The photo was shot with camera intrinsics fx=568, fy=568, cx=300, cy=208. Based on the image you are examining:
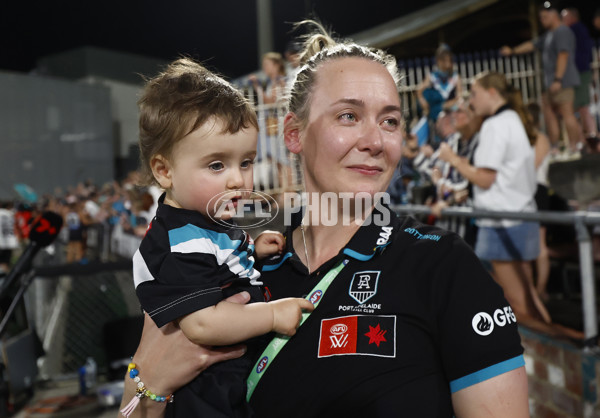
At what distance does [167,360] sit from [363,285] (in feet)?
1.84

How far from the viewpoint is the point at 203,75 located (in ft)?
5.20

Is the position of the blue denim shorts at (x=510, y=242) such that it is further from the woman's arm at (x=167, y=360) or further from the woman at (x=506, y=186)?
the woman's arm at (x=167, y=360)

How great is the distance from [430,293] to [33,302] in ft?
13.9

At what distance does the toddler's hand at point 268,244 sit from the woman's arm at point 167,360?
217 millimetres

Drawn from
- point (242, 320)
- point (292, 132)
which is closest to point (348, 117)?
point (292, 132)

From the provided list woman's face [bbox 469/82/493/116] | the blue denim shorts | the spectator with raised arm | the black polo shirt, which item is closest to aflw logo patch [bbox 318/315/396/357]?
the black polo shirt

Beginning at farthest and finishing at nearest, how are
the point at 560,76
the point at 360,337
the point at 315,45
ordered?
the point at 560,76 < the point at 315,45 < the point at 360,337

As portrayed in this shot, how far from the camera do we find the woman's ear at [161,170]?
149cm

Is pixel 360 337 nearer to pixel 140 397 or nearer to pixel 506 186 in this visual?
pixel 140 397

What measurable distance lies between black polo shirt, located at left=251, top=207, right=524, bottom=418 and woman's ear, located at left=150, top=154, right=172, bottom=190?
517mm

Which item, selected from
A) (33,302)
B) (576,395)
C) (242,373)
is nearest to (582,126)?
(576,395)

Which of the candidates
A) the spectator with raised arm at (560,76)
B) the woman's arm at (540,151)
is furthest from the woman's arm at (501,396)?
the spectator with raised arm at (560,76)

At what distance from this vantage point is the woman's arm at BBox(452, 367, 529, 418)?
1.19 m

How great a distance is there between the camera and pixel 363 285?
4.58 ft
